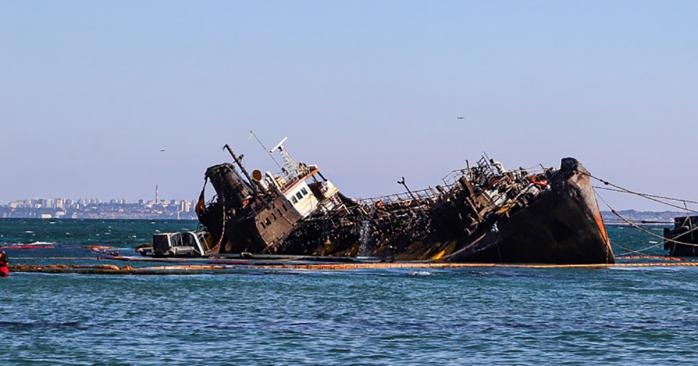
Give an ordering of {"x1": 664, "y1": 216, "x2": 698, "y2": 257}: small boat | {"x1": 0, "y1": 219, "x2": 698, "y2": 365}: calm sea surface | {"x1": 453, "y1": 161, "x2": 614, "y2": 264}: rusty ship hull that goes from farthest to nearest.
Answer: {"x1": 664, "y1": 216, "x2": 698, "y2": 257}: small boat
{"x1": 453, "y1": 161, "x2": 614, "y2": 264}: rusty ship hull
{"x1": 0, "y1": 219, "x2": 698, "y2": 365}: calm sea surface

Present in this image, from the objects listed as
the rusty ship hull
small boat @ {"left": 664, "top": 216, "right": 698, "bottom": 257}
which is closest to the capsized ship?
the rusty ship hull

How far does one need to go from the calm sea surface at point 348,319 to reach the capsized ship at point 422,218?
18.0 feet

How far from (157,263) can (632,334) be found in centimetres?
4256

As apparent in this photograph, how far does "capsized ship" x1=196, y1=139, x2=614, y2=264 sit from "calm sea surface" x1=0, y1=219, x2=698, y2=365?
5.50 meters

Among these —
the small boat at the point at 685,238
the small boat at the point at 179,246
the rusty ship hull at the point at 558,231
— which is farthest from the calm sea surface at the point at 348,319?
the small boat at the point at 685,238

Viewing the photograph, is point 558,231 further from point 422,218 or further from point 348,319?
point 348,319

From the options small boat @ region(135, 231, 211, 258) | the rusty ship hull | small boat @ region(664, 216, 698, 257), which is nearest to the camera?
the rusty ship hull

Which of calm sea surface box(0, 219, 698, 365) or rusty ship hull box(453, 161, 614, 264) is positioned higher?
rusty ship hull box(453, 161, 614, 264)

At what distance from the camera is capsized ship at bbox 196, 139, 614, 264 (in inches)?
2608

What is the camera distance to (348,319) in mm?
40656

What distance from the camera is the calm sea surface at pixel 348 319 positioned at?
3244 centimetres

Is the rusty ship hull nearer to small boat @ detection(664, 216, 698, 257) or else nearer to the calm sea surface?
the calm sea surface

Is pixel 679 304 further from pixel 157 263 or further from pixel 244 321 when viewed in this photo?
pixel 157 263

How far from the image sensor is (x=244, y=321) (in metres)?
40.0
